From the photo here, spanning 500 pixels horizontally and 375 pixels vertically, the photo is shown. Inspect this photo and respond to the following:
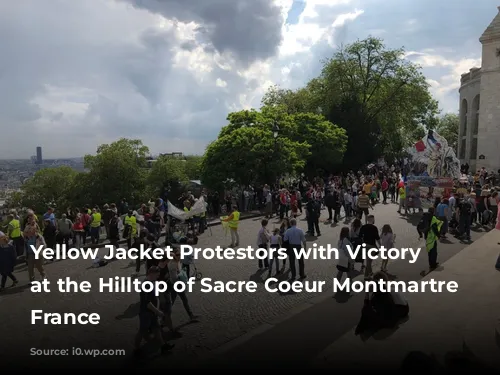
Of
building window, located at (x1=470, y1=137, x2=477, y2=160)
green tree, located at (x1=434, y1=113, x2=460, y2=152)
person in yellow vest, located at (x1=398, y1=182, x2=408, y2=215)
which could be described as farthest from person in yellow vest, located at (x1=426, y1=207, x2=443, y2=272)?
green tree, located at (x1=434, y1=113, x2=460, y2=152)

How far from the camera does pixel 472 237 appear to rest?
15.8 m

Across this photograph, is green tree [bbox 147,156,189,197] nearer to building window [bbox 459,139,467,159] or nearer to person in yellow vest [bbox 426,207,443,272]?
person in yellow vest [bbox 426,207,443,272]

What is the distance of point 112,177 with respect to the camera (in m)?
34.6

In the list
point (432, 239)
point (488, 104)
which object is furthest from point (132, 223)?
point (488, 104)

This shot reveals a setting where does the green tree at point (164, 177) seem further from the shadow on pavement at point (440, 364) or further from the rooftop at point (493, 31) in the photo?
the shadow on pavement at point (440, 364)

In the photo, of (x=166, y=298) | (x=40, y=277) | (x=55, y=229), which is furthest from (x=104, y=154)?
(x=166, y=298)

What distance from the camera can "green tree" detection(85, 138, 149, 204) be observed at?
113ft

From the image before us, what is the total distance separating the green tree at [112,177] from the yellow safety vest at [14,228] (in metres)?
20.4

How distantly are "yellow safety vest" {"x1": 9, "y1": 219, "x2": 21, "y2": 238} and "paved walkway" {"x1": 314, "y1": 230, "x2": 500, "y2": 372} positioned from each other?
34.2 ft

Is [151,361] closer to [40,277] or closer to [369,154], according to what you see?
[40,277]

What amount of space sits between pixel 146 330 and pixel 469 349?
203 inches

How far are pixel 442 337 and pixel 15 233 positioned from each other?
39.4 ft

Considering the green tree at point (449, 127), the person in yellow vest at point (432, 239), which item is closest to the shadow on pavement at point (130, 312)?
the person in yellow vest at point (432, 239)

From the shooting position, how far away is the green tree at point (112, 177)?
113ft
